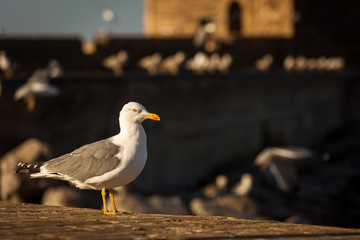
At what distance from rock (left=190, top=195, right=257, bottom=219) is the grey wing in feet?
22.5

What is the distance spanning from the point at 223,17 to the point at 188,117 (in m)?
20.8

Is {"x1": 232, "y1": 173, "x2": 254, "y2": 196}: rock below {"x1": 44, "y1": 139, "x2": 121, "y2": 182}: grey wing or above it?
below

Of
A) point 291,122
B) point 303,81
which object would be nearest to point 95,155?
point 291,122

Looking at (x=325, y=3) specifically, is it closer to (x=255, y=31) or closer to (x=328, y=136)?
(x=255, y=31)

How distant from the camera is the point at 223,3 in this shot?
36.5 meters

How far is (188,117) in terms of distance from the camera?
16578mm

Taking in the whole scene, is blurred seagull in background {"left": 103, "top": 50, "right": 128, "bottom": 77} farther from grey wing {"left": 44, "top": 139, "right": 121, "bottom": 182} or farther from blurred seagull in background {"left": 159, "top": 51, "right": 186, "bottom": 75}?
grey wing {"left": 44, "top": 139, "right": 121, "bottom": 182}

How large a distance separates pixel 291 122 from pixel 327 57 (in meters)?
13.2

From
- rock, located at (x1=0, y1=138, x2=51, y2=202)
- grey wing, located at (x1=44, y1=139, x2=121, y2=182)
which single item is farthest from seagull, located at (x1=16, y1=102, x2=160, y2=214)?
rock, located at (x1=0, y1=138, x2=51, y2=202)

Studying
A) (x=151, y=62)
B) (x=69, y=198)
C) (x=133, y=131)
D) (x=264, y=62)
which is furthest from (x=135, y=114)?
(x=264, y=62)

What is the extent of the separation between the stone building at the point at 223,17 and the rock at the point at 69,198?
939 inches

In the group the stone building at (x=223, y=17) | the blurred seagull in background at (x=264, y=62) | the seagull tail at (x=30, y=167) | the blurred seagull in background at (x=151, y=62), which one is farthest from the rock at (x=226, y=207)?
the stone building at (x=223, y=17)

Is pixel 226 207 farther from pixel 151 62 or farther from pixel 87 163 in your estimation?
pixel 151 62

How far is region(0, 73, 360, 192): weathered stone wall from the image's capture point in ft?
39.7
